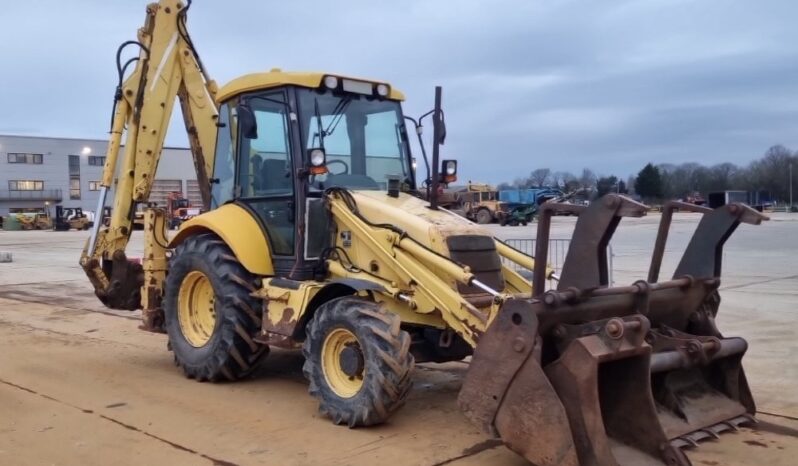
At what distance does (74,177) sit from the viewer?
85.9 m

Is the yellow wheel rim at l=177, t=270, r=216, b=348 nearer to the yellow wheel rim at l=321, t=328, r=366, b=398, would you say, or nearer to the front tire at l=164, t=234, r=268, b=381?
the front tire at l=164, t=234, r=268, b=381

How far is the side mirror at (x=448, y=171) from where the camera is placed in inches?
295

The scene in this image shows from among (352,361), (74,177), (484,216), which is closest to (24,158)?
(74,177)

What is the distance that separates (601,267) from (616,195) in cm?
52

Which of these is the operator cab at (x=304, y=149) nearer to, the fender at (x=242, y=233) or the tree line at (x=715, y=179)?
the fender at (x=242, y=233)

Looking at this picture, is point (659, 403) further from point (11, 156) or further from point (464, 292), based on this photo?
point (11, 156)

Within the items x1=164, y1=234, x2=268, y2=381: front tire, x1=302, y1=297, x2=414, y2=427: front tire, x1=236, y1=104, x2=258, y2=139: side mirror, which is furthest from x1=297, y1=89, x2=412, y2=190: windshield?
x1=302, y1=297, x2=414, y2=427: front tire

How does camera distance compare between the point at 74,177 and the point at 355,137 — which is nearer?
the point at 355,137

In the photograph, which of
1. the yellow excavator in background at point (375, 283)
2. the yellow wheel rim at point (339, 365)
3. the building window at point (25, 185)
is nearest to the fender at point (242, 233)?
the yellow excavator in background at point (375, 283)

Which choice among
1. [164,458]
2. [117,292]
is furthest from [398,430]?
[117,292]

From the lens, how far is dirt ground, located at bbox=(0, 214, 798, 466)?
5562 millimetres

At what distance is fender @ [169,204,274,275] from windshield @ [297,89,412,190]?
820mm

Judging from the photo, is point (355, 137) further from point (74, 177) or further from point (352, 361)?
point (74, 177)

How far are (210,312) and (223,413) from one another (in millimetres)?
1541
